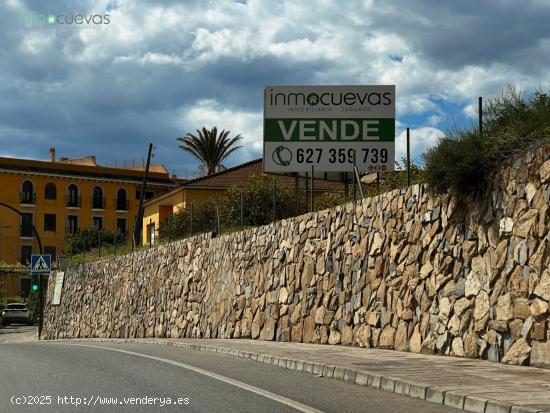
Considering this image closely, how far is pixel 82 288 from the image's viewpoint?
41125 mm

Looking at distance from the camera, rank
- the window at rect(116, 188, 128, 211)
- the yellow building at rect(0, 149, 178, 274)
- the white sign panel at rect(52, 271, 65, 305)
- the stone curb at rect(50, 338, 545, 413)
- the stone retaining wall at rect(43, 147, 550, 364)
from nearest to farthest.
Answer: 1. the stone curb at rect(50, 338, 545, 413)
2. the stone retaining wall at rect(43, 147, 550, 364)
3. the white sign panel at rect(52, 271, 65, 305)
4. the yellow building at rect(0, 149, 178, 274)
5. the window at rect(116, 188, 128, 211)

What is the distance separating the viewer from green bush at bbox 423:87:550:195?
12906mm

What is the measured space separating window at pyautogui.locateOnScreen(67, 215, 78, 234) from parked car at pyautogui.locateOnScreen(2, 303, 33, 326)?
92.4ft

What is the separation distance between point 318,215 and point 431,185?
17.3ft

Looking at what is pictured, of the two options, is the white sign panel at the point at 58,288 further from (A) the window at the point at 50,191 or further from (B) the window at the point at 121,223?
(B) the window at the point at 121,223

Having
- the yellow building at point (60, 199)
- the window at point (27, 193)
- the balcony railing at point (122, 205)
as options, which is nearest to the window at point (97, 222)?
the yellow building at point (60, 199)

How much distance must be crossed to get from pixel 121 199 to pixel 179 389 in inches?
3194

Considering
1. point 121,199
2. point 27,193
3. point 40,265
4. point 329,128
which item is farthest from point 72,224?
point 329,128

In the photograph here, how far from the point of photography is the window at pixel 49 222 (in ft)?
283

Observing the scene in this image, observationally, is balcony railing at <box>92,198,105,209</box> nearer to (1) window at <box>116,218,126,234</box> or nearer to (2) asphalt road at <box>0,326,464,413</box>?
(1) window at <box>116,218,126,234</box>

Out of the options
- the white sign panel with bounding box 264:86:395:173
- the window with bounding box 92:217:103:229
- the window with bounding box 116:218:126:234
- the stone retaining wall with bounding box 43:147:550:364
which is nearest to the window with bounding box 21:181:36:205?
the window with bounding box 92:217:103:229

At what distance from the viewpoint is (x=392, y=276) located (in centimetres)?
1563

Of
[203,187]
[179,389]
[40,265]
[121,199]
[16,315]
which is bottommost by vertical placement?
[179,389]

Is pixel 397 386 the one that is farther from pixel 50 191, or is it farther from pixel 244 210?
pixel 50 191
